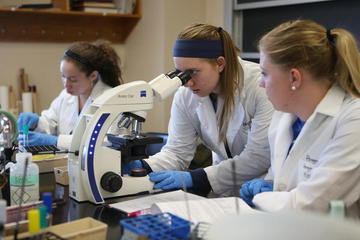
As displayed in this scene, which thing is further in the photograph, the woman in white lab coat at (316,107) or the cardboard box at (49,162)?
the cardboard box at (49,162)

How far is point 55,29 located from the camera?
11.2 feet

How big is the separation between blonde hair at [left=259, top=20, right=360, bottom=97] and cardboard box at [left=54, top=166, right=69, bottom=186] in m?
0.87

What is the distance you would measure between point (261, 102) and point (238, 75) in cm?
15

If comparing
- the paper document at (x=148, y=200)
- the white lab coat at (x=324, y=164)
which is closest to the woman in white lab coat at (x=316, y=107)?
the white lab coat at (x=324, y=164)

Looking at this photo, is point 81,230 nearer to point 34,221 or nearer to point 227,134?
point 34,221

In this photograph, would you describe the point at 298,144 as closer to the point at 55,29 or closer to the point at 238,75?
the point at 238,75

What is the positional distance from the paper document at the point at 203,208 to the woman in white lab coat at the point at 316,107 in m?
0.11

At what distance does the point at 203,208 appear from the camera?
1.35m

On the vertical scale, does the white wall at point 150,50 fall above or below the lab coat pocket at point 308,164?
above

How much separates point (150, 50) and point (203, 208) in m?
2.37

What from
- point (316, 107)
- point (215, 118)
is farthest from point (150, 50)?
point (316, 107)

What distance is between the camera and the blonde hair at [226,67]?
183 cm

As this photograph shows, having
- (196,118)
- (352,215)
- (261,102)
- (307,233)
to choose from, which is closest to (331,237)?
(307,233)

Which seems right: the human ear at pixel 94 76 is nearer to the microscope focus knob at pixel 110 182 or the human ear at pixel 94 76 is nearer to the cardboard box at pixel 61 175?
the cardboard box at pixel 61 175
